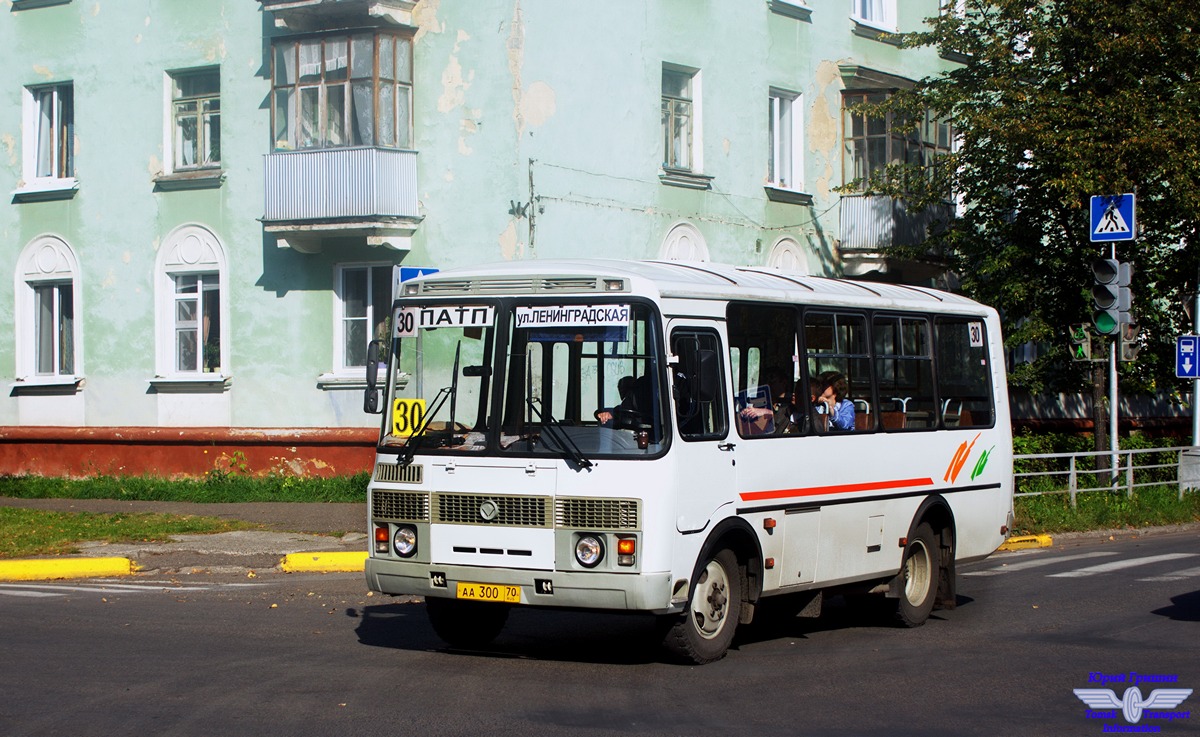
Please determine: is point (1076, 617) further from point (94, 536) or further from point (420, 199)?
point (420, 199)

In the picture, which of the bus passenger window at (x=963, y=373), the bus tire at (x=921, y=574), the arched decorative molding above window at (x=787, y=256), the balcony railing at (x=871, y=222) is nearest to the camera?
the bus tire at (x=921, y=574)

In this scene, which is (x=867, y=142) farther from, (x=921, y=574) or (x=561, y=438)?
(x=561, y=438)

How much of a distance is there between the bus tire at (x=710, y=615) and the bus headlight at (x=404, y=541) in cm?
172

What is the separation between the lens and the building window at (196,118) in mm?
26078

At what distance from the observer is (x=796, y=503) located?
1053 cm

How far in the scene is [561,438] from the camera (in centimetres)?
943

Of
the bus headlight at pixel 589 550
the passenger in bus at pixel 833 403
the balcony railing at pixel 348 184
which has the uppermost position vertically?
the balcony railing at pixel 348 184

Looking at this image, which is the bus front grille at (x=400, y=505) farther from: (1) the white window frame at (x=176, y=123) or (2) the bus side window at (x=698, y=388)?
(1) the white window frame at (x=176, y=123)

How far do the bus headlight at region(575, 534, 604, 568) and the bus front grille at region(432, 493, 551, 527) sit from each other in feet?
0.79

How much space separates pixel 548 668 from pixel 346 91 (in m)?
16.4

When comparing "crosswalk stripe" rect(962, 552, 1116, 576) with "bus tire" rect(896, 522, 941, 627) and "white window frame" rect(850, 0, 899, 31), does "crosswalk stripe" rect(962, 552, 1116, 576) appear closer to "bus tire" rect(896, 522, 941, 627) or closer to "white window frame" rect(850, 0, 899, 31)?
"bus tire" rect(896, 522, 941, 627)

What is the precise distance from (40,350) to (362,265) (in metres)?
7.09

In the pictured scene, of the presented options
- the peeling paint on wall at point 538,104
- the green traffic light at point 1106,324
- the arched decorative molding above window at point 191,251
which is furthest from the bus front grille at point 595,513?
the arched decorative molding above window at point 191,251

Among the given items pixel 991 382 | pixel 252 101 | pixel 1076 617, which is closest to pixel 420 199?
pixel 252 101
